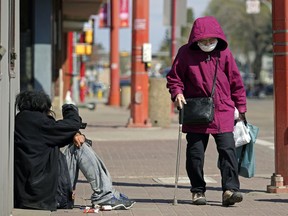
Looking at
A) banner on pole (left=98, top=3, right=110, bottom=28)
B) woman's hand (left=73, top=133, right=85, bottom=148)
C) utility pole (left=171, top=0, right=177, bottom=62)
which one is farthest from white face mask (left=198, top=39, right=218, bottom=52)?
banner on pole (left=98, top=3, right=110, bottom=28)

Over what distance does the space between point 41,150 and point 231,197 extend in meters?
1.98

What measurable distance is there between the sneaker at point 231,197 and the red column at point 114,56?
31316 mm

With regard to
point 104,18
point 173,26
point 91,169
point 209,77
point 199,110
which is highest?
point 104,18

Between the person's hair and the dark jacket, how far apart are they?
0.27 feet

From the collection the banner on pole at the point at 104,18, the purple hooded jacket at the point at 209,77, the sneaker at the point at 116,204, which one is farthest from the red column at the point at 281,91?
the banner on pole at the point at 104,18

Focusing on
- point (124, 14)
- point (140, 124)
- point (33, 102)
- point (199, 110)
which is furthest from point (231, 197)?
point (124, 14)

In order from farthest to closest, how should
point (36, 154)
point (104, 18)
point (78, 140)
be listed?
point (104, 18)
point (78, 140)
point (36, 154)

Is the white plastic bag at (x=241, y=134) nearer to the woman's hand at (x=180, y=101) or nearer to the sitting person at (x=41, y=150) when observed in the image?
the woman's hand at (x=180, y=101)

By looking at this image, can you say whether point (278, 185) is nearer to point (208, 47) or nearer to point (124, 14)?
point (208, 47)

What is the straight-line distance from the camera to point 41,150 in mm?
7848

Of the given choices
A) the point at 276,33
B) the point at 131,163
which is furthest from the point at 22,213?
the point at 131,163

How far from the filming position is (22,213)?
7684mm

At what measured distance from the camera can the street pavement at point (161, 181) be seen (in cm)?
818

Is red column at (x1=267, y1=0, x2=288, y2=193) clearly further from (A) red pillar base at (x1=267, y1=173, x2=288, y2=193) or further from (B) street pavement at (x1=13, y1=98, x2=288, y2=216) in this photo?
(B) street pavement at (x1=13, y1=98, x2=288, y2=216)
